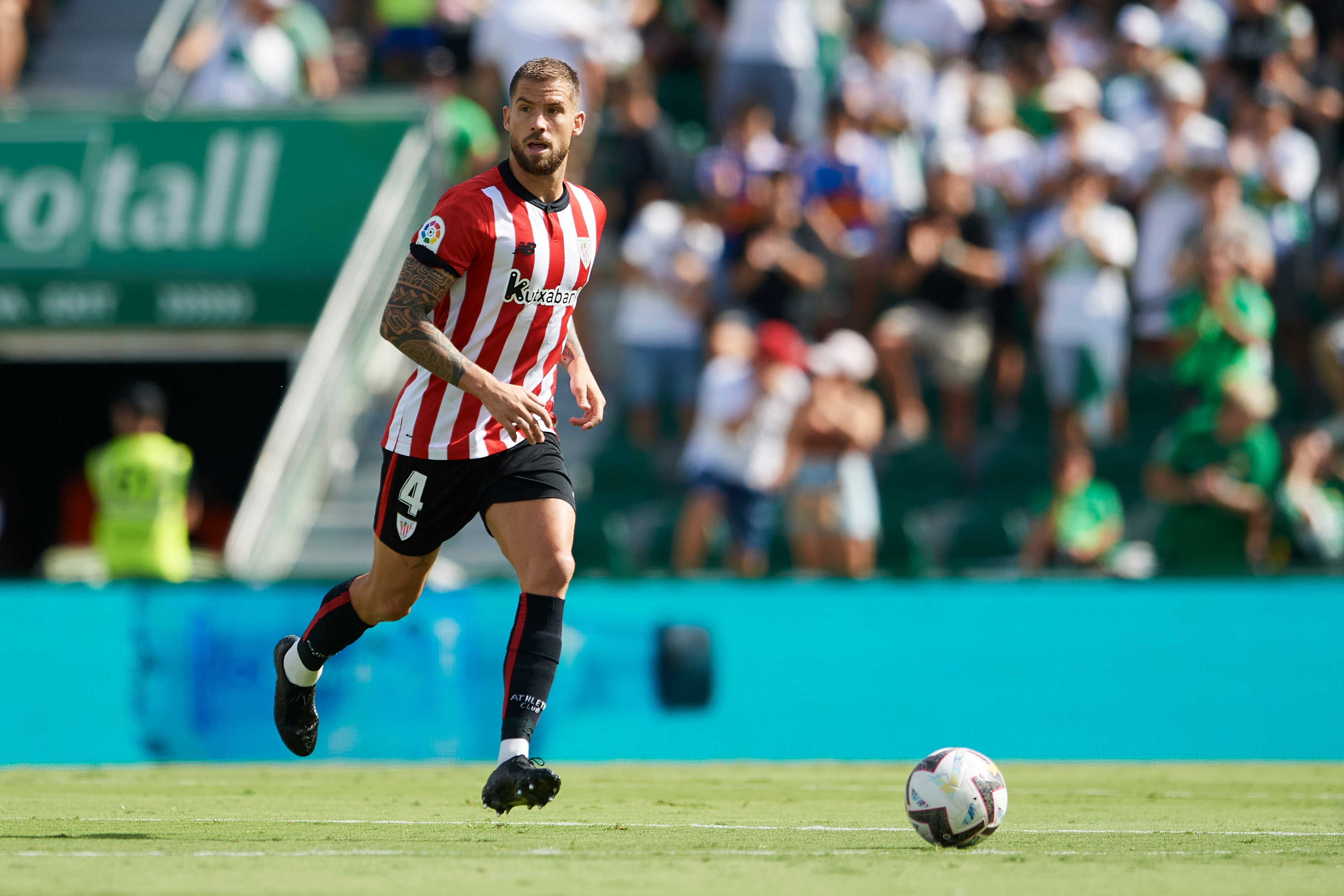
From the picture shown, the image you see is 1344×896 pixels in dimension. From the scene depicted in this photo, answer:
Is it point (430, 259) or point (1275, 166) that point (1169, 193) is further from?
point (430, 259)

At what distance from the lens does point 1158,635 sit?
36.4ft

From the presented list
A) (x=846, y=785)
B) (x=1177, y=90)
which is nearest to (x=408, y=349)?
(x=846, y=785)

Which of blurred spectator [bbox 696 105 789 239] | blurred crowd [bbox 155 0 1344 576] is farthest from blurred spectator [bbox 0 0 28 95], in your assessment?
blurred spectator [bbox 696 105 789 239]

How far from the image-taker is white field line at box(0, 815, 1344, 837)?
6.70m

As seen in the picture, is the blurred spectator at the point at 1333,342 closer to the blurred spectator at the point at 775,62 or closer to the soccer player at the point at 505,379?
the blurred spectator at the point at 775,62

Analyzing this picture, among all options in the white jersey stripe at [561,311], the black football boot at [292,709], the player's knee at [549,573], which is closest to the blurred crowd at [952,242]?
the black football boot at [292,709]

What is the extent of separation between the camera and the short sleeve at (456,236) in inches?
249

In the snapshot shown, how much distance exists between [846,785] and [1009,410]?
19.0ft

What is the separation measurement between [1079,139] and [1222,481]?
11.2 feet

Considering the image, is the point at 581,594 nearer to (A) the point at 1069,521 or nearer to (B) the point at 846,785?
(B) the point at 846,785

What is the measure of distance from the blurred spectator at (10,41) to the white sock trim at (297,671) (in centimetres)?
1149

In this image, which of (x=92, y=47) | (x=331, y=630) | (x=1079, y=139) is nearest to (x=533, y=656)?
(x=331, y=630)

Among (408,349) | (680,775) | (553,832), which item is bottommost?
(680,775)

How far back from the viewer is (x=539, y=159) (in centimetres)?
→ 646
